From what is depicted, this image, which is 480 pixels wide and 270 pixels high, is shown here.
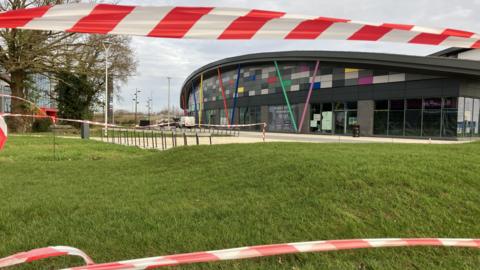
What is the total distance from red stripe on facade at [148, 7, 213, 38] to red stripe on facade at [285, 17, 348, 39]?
65cm

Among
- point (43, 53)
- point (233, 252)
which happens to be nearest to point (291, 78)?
point (43, 53)

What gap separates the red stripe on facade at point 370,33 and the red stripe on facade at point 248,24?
62cm

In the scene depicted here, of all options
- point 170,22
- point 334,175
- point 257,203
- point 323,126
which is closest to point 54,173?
point 257,203

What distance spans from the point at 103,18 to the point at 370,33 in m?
1.85

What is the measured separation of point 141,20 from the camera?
2264 mm

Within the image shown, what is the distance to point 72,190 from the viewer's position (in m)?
6.13

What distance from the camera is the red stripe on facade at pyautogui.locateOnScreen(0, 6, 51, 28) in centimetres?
211

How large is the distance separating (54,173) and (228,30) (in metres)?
7.08

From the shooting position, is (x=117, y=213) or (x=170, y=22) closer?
(x=170, y=22)

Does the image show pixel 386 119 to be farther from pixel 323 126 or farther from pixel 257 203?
pixel 257 203

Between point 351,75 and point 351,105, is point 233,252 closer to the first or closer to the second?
point 351,105

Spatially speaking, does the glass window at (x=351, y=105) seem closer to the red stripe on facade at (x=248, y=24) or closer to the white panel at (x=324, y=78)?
the white panel at (x=324, y=78)

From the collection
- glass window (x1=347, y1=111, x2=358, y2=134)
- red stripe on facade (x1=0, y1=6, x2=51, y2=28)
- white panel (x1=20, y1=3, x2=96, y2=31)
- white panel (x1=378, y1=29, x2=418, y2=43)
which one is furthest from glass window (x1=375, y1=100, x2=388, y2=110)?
red stripe on facade (x1=0, y1=6, x2=51, y2=28)

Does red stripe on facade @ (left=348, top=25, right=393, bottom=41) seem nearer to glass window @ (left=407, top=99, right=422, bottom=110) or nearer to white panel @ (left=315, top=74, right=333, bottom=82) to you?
glass window @ (left=407, top=99, right=422, bottom=110)
